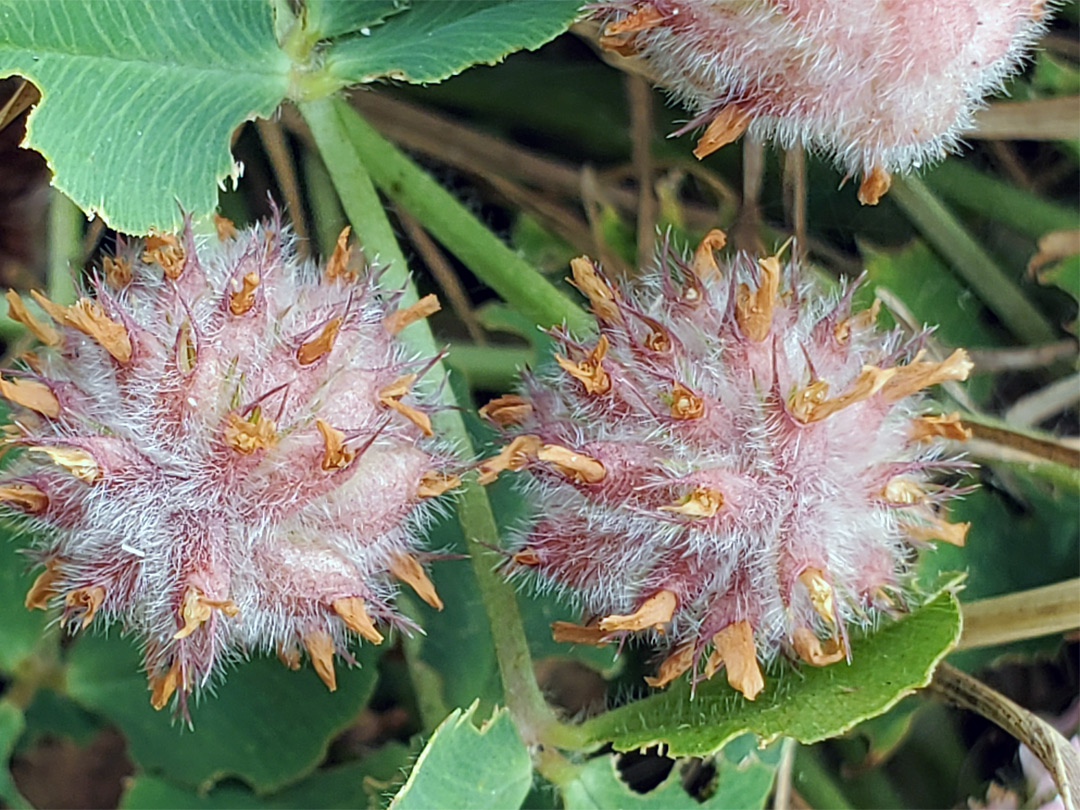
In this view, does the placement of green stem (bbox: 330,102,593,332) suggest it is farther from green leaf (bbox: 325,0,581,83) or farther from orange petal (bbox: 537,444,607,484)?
orange petal (bbox: 537,444,607,484)

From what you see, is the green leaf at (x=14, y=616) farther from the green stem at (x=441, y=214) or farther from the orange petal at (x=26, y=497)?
the green stem at (x=441, y=214)

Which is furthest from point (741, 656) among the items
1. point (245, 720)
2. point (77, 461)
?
point (245, 720)

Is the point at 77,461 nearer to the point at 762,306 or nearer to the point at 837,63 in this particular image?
the point at 762,306

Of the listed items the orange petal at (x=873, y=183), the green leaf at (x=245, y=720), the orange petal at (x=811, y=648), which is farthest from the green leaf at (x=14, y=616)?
the orange petal at (x=873, y=183)

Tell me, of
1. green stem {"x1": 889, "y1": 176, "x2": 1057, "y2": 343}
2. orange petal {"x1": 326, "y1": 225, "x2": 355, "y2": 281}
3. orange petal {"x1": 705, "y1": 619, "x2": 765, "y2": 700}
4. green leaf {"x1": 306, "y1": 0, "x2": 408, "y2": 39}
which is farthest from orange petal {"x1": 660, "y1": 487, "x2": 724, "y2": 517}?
green stem {"x1": 889, "y1": 176, "x2": 1057, "y2": 343}

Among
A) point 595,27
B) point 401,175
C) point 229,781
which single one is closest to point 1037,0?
point 595,27

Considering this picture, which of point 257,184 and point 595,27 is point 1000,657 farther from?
point 257,184
